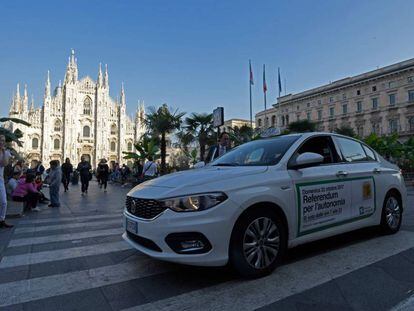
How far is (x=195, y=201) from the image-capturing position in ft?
10.4

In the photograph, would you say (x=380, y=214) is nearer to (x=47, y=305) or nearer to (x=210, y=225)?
(x=210, y=225)

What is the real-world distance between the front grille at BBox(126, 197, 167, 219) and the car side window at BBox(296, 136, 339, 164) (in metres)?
2.19

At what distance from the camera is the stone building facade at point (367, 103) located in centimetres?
5662

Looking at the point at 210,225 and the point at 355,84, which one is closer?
the point at 210,225

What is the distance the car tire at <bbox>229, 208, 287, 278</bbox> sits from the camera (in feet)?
10.7

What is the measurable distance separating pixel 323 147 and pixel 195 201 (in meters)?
2.40

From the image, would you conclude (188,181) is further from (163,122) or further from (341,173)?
(163,122)

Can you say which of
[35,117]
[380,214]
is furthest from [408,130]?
[35,117]

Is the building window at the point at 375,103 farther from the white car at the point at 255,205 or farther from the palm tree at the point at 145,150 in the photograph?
the white car at the point at 255,205

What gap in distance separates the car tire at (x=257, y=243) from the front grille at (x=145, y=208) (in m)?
0.83

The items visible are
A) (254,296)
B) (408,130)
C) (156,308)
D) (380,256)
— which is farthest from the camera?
(408,130)

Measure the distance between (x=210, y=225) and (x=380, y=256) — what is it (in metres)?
2.58

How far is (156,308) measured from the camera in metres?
2.79

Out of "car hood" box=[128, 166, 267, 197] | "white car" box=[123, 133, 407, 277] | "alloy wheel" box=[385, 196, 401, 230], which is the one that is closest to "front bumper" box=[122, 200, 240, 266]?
"white car" box=[123, 133, 407, 277]
